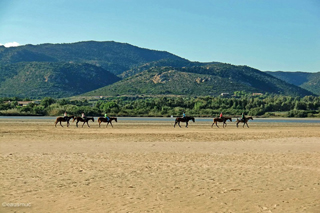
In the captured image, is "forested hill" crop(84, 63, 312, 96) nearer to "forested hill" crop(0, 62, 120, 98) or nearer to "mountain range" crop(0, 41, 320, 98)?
"mountain range" crop(0, 41, 320, 98)

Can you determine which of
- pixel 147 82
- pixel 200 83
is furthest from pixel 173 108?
pixel 147 82

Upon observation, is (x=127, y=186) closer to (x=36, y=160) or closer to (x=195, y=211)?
(x=195, y=211)

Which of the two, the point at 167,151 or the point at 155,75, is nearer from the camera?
the point at 167,151

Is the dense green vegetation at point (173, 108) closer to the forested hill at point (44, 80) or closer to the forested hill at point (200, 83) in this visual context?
the forested hill at point (200, 83)

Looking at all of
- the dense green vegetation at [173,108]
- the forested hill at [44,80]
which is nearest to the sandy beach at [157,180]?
the dense green vegetation at [173,108]

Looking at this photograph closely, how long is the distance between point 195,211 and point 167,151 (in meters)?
9.93

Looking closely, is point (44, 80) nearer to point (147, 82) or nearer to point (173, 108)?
point (147, 82)

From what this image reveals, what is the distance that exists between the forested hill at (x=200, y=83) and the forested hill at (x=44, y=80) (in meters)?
18.9

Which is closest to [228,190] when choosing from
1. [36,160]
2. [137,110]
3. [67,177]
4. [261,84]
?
[67,177]

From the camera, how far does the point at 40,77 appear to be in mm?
169625

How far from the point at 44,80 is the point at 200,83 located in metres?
62.9

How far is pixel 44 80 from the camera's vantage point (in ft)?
552

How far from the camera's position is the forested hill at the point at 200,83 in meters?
142

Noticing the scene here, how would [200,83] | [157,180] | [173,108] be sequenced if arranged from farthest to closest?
1. [200,83]
2. [173,108]
3. [157,180]
